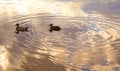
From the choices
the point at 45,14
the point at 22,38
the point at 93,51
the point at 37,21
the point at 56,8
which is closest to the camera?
the point at 93,51

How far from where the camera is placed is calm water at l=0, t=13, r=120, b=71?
7188 millimetres

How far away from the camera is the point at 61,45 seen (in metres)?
8.37

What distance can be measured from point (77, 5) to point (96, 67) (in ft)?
20.0

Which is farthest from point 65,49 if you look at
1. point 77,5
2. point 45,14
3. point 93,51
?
point 77,5

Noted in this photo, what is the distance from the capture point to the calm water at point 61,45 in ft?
23.6

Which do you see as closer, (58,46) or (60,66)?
(60,66)

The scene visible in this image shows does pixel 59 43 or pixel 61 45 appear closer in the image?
pixel 61 45

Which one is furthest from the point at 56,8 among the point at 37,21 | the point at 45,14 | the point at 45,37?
the point at 45,37

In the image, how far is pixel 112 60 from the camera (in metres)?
7.47

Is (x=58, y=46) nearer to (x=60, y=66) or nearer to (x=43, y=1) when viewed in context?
(x=60, y=66)

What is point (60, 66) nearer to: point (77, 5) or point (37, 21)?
point (37, 21)

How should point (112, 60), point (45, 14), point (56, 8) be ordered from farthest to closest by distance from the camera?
point (56, 8) → point (45, 14) → point (112, 60)

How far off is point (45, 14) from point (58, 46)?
3124 millimetres

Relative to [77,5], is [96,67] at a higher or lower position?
lower
